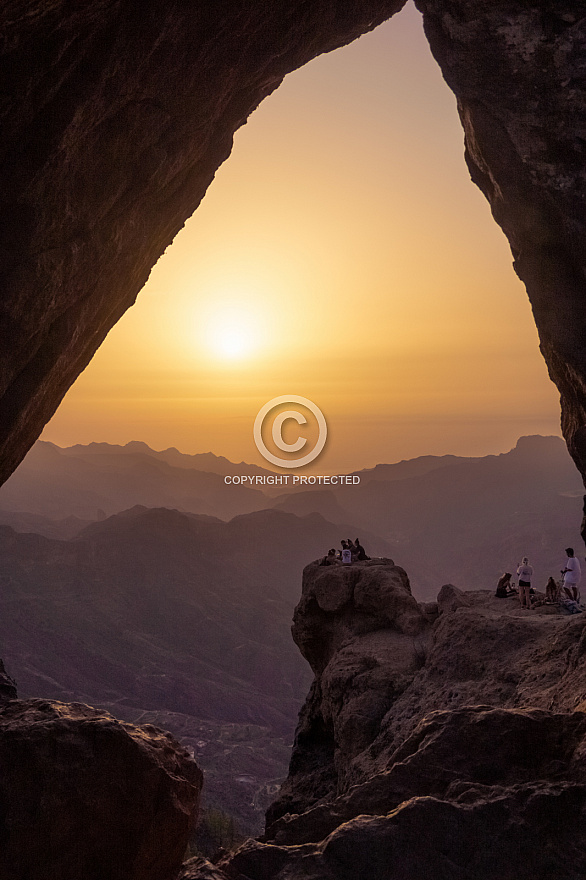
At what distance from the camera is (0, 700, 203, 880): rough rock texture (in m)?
8.45

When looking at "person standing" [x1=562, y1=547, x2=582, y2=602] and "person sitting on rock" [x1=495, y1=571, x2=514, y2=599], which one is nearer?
"person standing" [x1=562, y1=547, x2=582, y2=602]

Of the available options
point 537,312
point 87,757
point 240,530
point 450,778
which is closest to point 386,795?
point 450,778

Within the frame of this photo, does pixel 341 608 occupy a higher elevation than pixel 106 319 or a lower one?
lower

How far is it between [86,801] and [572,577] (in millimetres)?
14869

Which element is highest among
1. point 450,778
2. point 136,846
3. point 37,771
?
point 450,778

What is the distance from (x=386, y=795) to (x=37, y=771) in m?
5.88

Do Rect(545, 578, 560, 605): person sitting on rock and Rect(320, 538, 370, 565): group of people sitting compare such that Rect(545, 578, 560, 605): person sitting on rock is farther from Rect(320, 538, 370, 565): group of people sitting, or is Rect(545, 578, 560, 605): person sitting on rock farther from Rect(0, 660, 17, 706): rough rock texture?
Rect(0, 660, 17, 706): rough rock texture

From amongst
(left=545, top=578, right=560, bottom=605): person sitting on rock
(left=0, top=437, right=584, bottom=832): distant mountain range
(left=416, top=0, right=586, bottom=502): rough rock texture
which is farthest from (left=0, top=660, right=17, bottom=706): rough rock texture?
(left=0, top=437, right=584, bottom=832): distant mountain range

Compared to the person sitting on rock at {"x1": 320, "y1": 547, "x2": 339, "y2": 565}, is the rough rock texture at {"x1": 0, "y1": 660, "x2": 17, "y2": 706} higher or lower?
lower

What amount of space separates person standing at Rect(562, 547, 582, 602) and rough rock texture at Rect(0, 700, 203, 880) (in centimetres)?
1266

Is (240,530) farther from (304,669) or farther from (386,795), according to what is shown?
(386,795)

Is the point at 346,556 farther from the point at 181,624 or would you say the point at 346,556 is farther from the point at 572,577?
the point at 181,624

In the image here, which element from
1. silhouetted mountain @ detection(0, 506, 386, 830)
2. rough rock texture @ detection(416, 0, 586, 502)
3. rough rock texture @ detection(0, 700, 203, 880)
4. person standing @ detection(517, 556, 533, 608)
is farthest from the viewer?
silhouetted mountain @ detection(0, 506, 386, 830)

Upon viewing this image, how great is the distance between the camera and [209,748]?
61.4m
